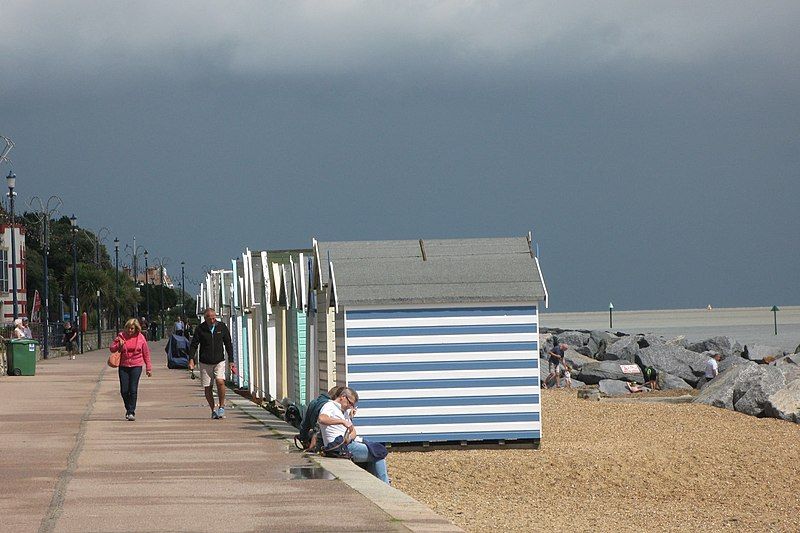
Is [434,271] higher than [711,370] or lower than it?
higher

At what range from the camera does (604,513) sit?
535 inches

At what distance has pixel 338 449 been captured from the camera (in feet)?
44.2

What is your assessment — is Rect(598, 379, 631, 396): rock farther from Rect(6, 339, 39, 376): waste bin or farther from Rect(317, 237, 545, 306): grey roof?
Rect(317, 237, 545, 306): grey roof

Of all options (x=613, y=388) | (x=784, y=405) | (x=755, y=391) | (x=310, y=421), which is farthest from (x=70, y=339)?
(x=310, y=421)

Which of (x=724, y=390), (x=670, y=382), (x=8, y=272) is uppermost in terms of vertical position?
(x=8, y=272)

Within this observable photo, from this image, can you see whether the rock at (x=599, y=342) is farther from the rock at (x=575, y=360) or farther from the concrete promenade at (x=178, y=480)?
the concrete promenade at (x=178, y=480)

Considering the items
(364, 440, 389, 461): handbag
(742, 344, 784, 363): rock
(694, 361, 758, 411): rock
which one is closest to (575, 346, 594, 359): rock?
(742, 344, 784, 363): rock

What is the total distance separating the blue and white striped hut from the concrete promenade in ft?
4.51

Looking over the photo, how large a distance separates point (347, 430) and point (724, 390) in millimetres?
15037

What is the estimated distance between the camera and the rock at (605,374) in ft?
125

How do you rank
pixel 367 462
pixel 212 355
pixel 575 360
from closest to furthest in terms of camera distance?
pixel 367 462
pixel 212 355
pixel 575 360

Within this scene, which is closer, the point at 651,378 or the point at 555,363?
the point at 651,378

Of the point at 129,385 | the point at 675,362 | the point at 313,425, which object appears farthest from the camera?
the point at 675,362

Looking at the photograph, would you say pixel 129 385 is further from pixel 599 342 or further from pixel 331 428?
pixel 599 342
